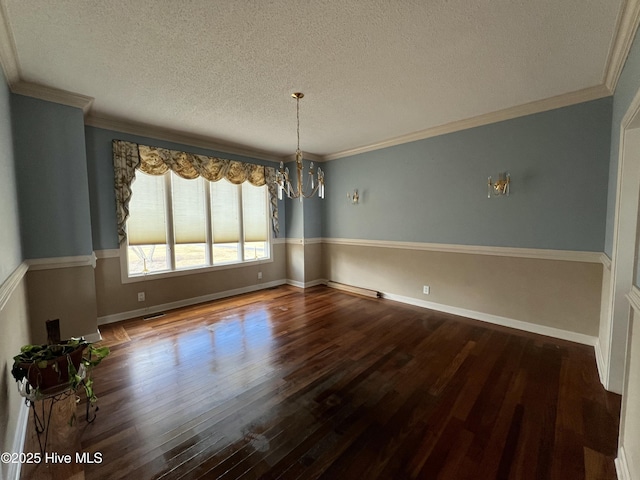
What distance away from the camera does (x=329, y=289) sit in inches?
204

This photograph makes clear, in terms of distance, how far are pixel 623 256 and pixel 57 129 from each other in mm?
5129

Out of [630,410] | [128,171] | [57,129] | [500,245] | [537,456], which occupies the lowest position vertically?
[537,456]

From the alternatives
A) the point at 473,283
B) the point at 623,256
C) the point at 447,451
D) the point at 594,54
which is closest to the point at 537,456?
the point at 447,451

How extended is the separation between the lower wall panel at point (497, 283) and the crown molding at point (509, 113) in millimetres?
1680

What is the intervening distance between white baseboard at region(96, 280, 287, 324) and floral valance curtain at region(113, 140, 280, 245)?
1.02 m

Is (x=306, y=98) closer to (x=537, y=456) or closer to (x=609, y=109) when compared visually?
(x=609, y=109)

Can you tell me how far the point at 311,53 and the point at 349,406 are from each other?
266 cm

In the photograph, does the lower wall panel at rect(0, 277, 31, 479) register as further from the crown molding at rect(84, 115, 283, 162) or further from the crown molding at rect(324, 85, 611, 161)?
the crown molding at rect(324, 85, 611, 161)

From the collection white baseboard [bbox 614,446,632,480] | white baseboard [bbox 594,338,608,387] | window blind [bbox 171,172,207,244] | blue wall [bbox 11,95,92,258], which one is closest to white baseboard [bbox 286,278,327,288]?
window blind [bbox 171,172,207,244]

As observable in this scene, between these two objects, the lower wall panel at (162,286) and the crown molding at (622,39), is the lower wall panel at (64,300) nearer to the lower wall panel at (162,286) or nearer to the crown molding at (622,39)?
the lower wall panel at (162,286)

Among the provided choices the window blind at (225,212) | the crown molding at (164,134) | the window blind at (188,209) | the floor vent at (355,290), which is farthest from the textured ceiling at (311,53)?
the floor vent at (355,290)

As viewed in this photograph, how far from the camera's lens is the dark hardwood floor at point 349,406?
4.80 ft

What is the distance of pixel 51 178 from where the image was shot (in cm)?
266

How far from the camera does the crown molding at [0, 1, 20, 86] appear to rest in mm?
1672
